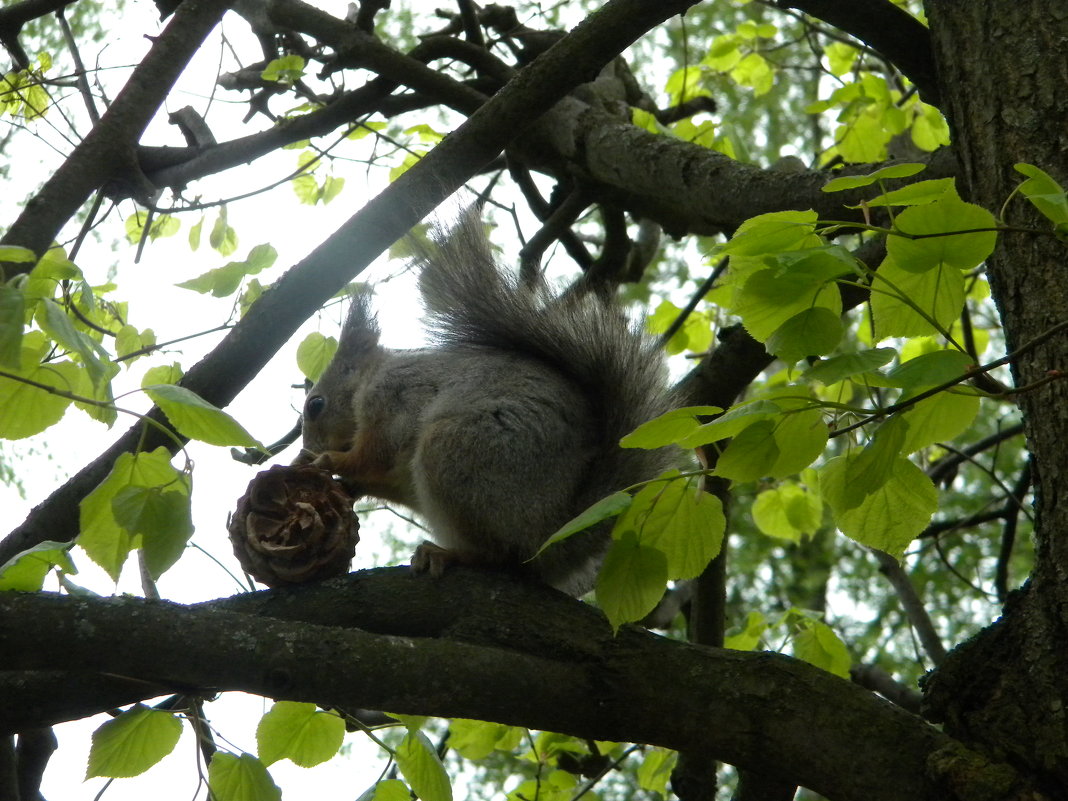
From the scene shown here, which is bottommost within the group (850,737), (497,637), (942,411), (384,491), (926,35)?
(850,737)

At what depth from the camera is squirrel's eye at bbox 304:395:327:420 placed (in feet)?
9.14

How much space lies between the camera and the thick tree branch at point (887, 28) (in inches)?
74.3

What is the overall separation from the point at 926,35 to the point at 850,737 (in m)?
1.18

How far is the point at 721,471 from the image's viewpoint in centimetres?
105

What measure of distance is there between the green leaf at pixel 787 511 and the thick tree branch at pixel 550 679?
1.53m

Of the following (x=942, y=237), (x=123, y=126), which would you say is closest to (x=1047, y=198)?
(x=942, y=237)

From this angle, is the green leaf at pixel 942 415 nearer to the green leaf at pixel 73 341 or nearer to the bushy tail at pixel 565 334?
the green leaf at pixel 73 341

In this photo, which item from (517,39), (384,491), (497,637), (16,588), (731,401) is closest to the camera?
(16,588)

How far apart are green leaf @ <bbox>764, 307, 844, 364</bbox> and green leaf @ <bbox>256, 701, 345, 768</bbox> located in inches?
38.4

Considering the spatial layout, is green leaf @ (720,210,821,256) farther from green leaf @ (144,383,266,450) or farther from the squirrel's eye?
the squirrel's eye

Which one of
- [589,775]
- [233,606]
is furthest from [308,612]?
[589,775]

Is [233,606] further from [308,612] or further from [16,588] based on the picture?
[16,588]

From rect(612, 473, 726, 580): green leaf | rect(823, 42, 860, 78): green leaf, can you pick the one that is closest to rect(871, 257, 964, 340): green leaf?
rect(612, 473, 726, 580): green leaf

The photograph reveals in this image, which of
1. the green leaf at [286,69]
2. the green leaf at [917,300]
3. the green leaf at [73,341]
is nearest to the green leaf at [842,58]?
the green leaf at [286,69]
